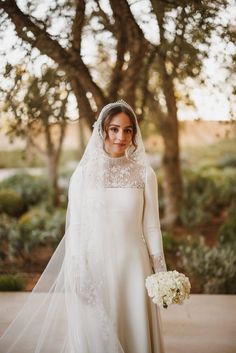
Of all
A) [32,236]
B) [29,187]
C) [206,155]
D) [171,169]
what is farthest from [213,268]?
[206,155]

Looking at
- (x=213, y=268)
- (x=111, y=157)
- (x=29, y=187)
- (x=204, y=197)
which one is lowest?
(x=213, y=268)

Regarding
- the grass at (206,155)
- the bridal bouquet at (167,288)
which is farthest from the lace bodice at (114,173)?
the grass at (206,155)

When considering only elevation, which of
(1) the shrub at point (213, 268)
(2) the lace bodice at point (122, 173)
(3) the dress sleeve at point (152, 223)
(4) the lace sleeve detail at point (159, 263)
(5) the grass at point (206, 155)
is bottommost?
(1) the shrub at point (213, 268)

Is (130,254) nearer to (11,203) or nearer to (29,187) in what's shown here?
(11,203)

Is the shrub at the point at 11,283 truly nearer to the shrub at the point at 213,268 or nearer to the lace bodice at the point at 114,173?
the shrub at the point at 213,268

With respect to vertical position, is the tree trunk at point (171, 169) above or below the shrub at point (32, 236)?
above

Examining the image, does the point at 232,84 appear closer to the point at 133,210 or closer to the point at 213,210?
the point at 133,210

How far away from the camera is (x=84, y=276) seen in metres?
2.61

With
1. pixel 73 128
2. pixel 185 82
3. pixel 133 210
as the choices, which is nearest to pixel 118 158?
pixel 133 210

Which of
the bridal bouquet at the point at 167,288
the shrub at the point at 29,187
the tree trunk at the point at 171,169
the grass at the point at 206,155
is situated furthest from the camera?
the grass at the point at 206,155

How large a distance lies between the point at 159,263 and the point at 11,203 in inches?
347

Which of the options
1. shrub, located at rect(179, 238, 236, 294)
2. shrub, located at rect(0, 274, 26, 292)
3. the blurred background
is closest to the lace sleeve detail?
the blurred background

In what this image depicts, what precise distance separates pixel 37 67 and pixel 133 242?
2779 mm

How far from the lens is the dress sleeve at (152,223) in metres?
2.75
